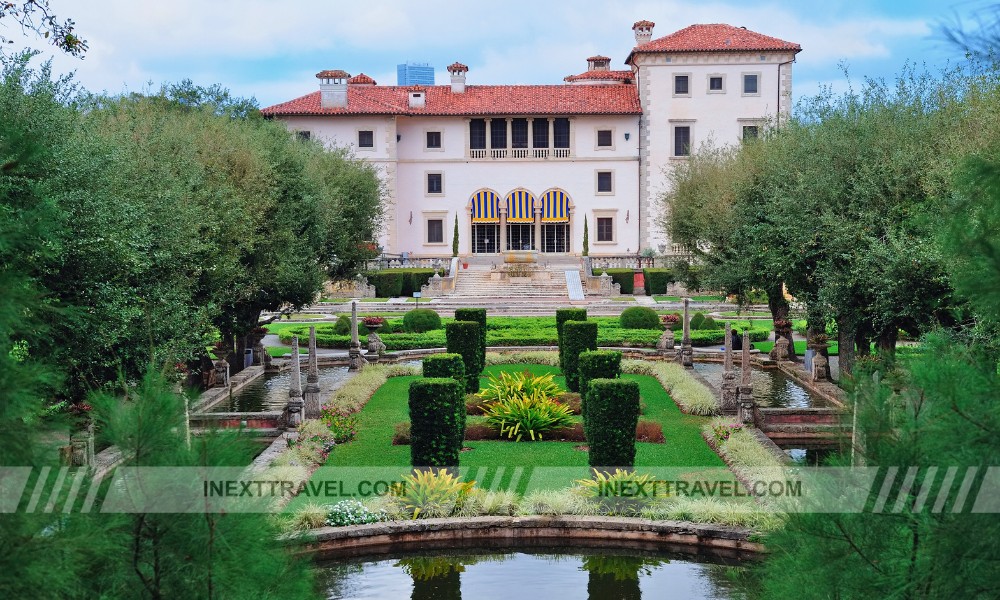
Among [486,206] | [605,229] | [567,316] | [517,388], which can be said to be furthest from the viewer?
[605,229]

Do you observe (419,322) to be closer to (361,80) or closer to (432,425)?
(432,425)

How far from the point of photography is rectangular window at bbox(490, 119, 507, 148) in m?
48.8

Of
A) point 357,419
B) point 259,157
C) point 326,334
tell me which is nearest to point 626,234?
point 326,334

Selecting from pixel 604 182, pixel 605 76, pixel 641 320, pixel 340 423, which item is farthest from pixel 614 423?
pixel 605 76

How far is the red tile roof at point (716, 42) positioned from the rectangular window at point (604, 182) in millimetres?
5843

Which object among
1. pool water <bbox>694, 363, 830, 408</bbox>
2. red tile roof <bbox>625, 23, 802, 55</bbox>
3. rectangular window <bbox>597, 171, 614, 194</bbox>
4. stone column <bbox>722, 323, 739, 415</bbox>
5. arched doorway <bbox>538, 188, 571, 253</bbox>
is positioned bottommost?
pool water <bbox>694, 363, 830, 408</bbox>

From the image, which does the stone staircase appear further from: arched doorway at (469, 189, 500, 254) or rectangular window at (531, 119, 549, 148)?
rectangular window at (531, 119, 549, 148)

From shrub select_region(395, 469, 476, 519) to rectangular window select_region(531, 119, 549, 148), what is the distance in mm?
38910

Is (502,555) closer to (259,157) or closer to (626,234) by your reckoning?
(259,157)

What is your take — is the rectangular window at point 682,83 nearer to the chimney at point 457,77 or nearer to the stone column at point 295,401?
the chimney at point 457,77

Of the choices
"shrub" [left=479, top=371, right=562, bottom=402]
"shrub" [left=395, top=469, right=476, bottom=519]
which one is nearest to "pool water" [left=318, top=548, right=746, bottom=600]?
"shrub" [left=395, top=469, right=476, bottom=519]

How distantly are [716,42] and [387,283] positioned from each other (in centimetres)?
1923

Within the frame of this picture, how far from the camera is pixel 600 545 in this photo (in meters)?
10.2

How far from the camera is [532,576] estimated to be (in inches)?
372
